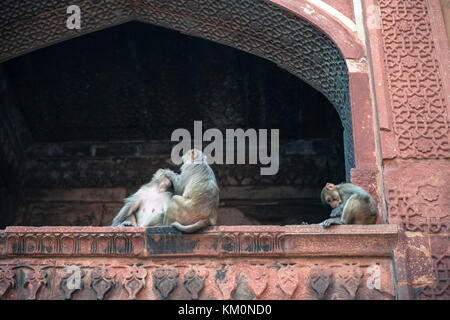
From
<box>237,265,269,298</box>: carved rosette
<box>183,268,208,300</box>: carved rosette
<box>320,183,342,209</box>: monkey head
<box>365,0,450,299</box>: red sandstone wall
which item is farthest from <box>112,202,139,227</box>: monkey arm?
<box>365,0,450,299</box>: red sandstone wall

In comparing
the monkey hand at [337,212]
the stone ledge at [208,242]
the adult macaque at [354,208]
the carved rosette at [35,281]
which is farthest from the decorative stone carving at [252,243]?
the carved rosette at [35,281]

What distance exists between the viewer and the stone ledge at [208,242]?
16.1ft

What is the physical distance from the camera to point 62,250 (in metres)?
4.95

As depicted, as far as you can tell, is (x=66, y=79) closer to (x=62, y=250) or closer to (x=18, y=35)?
(x=18, y=35)

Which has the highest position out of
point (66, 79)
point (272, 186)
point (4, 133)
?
point (66, 79)

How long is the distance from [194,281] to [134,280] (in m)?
0.39

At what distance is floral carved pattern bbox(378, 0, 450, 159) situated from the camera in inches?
214

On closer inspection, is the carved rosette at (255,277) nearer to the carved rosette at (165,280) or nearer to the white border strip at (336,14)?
the carved rosette at (165,280)

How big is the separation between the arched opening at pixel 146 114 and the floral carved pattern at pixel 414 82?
197 cm

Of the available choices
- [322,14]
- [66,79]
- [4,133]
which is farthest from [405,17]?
[4,133]

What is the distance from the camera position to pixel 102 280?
486 cm

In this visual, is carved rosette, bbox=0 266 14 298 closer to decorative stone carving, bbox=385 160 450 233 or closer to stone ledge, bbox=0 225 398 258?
stone ledge, bbox=0 225 398 258

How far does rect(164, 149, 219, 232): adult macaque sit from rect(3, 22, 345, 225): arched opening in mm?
2579
